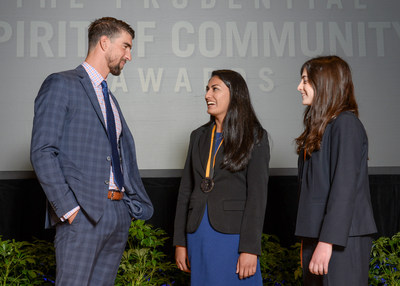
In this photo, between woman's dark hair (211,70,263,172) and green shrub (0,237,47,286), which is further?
green shrub (0,237,47,286)

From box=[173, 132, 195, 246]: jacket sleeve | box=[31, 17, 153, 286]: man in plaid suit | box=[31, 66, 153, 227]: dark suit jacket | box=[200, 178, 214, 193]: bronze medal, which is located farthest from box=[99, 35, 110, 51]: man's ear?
box=[200, 178, 214, 193]: bronze medal

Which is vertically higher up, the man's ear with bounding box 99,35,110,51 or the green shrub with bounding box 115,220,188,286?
the man's ear with bounding box 99,35,110,51

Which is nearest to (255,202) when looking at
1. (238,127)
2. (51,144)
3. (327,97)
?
(238,127)

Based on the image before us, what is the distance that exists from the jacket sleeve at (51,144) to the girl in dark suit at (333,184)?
950 millimetres

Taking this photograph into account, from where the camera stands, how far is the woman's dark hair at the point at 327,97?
6.09 feet

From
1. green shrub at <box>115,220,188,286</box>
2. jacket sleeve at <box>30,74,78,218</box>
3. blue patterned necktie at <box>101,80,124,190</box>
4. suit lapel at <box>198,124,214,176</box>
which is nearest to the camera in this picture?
jacket sleeve at <box>30,74,78,218</box>

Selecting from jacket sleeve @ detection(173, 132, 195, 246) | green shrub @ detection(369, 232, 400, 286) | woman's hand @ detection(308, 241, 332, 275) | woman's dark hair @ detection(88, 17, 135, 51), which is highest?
woman's dark hair @ detection(88, 17, 135, 51)

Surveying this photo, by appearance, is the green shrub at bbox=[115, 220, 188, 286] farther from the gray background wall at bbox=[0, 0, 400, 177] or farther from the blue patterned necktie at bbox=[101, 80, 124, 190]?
the blue patterned necktie at bbox=[101, 80, 124, 190]

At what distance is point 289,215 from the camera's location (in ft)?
13.3

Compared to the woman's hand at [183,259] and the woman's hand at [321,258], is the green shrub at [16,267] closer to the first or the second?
the woman's hand at [183,259]

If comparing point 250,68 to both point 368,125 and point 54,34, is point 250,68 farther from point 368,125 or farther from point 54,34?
point 54,34

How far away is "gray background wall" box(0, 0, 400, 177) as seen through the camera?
414 centimetres

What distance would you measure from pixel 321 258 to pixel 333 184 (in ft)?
0.90

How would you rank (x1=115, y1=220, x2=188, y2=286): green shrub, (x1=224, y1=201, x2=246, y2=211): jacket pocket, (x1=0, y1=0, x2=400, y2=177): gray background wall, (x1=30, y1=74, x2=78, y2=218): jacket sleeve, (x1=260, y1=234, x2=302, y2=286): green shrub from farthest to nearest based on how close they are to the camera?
(x1=0, y1=0, x2=400, y2=177): gray background wall < (x1=260, y1=234, x2=302, y2=286): green shrub < (x1=115, y1=220, x2=188, y2=286): green shrub < (x1=224, y1=201, x2=246, y2=211): jacket pocket < (x1=30, y1=74, x2=78, y2=218): jacket sleeve
